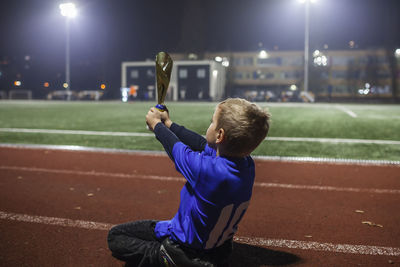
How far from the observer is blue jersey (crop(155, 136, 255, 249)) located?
239 cm

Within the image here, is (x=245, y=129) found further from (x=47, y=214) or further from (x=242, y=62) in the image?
(x=242, y=62)

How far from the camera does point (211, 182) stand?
94.4 inches

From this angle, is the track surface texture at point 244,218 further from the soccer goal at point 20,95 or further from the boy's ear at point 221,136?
the soccer goal at point 20,95

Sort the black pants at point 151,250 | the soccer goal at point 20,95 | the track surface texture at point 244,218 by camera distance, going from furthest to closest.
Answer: the soccer goal at point 20,95 → the track surface texture at point 244,218 → the black pants at point 151,250

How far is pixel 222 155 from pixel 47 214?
309 centimetres

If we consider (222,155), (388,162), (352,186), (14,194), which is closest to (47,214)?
(14,194)

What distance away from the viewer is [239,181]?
2445 millimetres

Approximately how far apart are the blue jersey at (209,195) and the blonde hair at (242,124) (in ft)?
0.46

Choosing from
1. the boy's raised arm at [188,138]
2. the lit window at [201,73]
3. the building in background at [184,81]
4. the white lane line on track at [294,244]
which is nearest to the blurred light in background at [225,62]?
the building in background at [184,81]

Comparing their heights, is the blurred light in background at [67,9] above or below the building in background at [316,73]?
above

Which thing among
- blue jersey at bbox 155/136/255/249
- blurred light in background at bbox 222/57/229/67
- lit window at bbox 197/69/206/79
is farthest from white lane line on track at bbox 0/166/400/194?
blurred light in background at bbox 222/57/229/67

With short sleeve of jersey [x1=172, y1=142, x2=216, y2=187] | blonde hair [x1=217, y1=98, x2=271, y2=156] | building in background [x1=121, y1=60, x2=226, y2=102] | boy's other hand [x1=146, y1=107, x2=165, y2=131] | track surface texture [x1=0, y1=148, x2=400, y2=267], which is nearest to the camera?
Answer: blonde hair [x1=217, y1=98, x2=271, y2=156]

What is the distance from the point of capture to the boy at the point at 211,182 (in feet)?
7.57

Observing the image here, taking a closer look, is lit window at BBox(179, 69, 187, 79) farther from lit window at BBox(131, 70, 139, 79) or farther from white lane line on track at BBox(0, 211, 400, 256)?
white lane line on track at BBox(0, 211, 400, 256)
